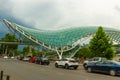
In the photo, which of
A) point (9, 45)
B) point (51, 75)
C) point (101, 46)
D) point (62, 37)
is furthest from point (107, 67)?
point (9, 45)

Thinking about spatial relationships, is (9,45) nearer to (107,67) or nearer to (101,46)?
(101,46)

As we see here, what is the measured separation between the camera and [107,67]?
2628 cm

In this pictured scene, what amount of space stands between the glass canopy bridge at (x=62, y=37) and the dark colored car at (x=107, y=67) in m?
76.8

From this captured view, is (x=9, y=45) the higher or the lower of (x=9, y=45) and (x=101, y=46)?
the higher

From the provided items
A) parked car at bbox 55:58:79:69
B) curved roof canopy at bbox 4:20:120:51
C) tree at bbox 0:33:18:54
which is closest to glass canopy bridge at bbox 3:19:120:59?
curved roof canopy at bbox 4:20:120:51

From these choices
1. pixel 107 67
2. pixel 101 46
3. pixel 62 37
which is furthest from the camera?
pixel 62 37

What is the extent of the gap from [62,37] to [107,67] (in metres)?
84.4

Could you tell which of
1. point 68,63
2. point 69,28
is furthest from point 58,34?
point 68,63

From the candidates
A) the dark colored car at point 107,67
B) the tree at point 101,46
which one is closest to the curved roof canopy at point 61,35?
the tree at point 101,46

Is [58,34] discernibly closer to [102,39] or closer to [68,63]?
[102,39]

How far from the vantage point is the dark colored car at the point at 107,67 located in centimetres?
2525

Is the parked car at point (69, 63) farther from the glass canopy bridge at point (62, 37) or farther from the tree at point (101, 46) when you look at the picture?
the glass canopy bridge at point (62, 37)

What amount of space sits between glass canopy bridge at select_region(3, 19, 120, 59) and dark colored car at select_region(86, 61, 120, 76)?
76781mm

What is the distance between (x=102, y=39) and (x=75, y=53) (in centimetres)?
5730
